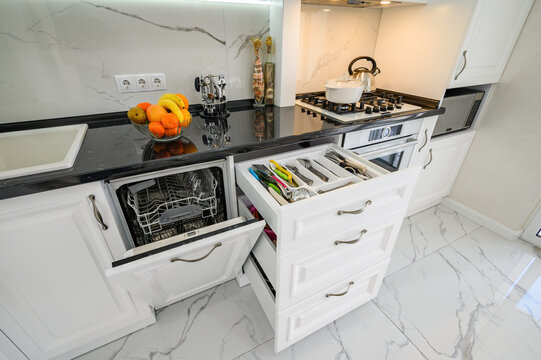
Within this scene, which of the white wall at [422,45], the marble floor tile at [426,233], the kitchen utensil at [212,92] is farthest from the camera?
the marble floor tile at [426,233]

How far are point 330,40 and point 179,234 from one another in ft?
5.07

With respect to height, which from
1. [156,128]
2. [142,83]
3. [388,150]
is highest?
[142,83]

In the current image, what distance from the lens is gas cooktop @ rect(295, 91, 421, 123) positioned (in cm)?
130

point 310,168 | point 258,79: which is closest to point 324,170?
point 310,168

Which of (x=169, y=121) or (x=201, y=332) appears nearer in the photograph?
(x=169, y=121)

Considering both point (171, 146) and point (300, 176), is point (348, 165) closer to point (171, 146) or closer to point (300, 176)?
point (300, 176)

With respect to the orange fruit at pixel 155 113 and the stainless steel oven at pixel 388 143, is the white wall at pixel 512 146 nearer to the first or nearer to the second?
the stainless steel oven at pixel 388 143

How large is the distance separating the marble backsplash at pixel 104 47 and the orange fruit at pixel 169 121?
470 millimetres

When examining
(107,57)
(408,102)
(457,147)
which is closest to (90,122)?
(107,57)

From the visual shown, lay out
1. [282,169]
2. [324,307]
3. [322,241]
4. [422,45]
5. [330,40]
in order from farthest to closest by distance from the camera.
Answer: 1. [330,40]
2. [422,45]
3. [324,307]
4. [282,169]
5. [322,241]

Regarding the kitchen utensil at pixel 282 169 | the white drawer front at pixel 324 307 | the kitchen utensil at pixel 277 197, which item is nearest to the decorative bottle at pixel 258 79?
the kitchen utensil at pixel 282 169

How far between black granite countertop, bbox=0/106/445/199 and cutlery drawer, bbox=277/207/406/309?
0.44 meters

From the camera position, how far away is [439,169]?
1.88 meters

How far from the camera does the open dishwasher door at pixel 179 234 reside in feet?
2.78
